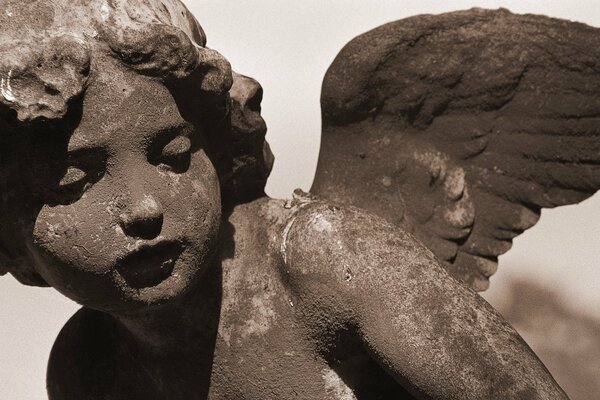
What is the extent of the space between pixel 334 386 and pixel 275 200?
9.1 inches

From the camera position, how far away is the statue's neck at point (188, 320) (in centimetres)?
149

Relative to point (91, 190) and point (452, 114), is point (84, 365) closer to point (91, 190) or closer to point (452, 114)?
point (91, 190)

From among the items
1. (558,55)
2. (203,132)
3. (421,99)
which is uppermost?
(558,55)

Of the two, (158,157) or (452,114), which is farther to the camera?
(452,114)

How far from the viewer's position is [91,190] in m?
1.28

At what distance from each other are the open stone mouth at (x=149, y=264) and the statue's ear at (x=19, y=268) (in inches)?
5.8

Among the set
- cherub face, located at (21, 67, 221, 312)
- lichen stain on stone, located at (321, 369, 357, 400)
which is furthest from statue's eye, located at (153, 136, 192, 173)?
lichen stain on stone, located at (321, 369, 357, 400)

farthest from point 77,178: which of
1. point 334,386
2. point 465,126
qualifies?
point 465,126

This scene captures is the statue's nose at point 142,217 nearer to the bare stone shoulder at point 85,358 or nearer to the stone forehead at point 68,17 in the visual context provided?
the stone forehead at point 68,17

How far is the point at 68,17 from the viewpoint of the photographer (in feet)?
4.09

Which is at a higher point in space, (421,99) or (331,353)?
(421,99)

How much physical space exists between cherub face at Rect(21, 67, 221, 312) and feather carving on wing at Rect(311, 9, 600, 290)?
13.5 inches

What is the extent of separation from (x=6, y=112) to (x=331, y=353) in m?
0.47

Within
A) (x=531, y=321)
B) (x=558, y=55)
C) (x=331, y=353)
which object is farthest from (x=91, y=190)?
(x=531, y=321)
